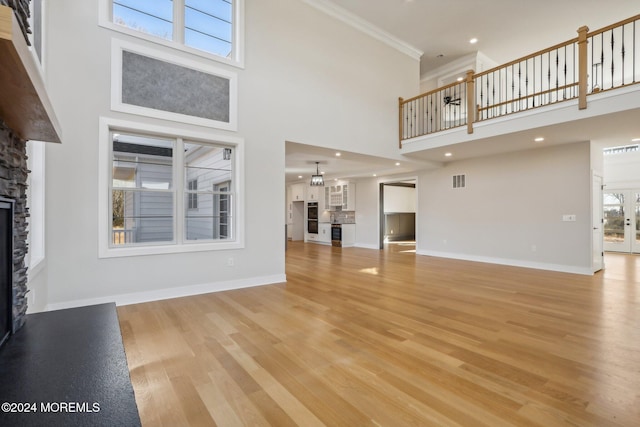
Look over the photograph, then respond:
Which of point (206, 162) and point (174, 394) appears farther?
point (206, 162)

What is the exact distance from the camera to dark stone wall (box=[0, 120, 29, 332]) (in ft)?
5.09

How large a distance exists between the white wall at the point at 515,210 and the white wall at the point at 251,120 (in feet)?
7.84

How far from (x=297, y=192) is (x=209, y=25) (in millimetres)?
8926

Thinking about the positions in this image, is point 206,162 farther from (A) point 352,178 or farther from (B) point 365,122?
(A) point 352,178

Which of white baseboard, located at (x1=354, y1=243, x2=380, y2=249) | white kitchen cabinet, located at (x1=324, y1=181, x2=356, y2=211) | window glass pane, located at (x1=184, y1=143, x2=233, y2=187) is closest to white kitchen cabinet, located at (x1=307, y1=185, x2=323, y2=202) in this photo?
white kitchen cabinet, located at (x1=324, y1=181, x2=356, y2=211)

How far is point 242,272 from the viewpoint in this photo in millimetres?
4699

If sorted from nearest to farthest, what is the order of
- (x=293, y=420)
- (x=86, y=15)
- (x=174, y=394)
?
(x=293, y=420), (x=174, y=394), (x=86, y=15)

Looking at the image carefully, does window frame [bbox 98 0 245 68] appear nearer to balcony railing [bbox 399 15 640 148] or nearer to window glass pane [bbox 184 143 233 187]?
window glass pane [bbox 184 143 233 187]

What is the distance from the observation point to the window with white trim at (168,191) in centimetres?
388

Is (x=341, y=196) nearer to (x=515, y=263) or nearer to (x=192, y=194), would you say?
(x=515, y=263)

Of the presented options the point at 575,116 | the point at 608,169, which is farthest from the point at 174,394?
the point at 608,169

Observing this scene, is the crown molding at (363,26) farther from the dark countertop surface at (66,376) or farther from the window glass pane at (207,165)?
the dark countertop surface at (66,376)

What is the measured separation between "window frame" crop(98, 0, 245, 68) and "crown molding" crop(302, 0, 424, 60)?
5.04 feet

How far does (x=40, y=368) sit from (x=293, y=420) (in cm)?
124
